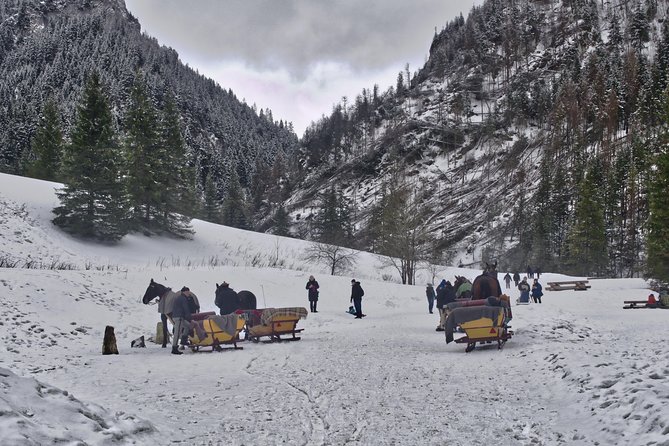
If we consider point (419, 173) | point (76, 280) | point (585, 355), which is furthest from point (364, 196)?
point (585, 355)

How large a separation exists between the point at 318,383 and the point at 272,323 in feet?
21.6

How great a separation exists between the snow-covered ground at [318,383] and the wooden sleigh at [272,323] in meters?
0.82

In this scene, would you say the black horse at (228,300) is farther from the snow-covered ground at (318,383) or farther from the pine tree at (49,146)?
the pine tree at (49,146)

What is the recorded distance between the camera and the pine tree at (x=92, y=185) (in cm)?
3172

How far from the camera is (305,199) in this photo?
12862 cm

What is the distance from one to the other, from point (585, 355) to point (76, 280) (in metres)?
16.4

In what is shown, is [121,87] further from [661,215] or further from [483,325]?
[483,325]

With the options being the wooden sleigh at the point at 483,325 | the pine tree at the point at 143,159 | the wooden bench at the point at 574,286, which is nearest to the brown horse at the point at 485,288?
the wooden sleigh at the point at 483,325

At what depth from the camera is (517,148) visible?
341ft

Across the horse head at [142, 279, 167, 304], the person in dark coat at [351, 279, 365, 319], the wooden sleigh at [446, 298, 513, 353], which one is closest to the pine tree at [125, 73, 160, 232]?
the person in dark coat at [351, 279, 365, 319]

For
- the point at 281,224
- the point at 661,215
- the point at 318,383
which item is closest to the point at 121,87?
the point at 281,224

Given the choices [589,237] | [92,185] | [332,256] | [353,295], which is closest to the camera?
[353,295]

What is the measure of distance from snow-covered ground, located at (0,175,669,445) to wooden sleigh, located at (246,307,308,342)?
82 cm

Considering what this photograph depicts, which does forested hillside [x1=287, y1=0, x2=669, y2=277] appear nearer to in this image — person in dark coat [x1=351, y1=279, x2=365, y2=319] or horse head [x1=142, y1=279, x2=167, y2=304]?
person in dark coat [x1=351, y1=279, x2=365, y2=319]
